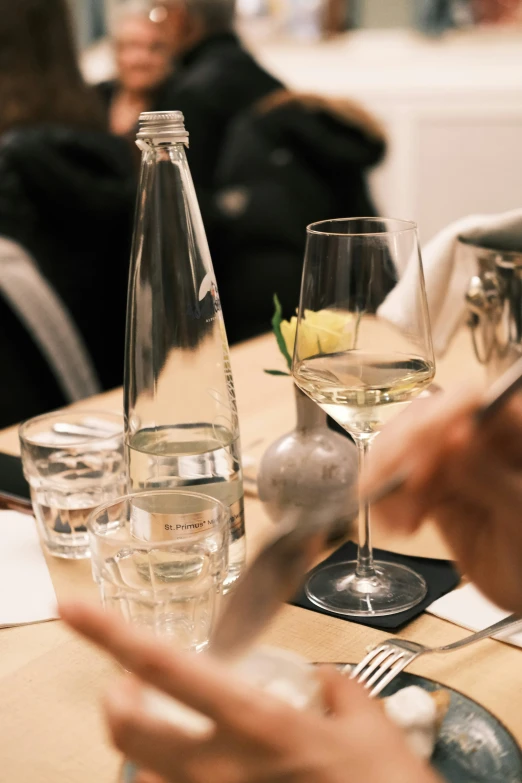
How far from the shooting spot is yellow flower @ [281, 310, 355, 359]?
27.0 inches

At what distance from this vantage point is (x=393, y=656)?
58 cm

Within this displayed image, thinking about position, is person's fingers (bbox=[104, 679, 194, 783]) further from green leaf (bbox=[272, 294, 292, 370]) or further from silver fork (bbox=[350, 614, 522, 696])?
green leaf (bbox=[272, 294, 292, 370])

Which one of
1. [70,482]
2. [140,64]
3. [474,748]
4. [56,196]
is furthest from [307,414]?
[140,64]

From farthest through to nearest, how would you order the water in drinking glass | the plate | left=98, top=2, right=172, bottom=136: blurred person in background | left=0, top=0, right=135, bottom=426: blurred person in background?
left=98, top=2, right=172, bottom=136: blurred person in background → left=0, top=0, right=135, bottom=426: blurred person in background → the water in drinking glass → the plate

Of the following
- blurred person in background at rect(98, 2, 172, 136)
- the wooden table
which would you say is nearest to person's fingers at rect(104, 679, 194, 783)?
the wooden table

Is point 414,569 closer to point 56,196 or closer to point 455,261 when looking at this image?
point 455,261

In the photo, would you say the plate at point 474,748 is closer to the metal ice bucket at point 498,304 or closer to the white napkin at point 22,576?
the white napkin at point 22,576

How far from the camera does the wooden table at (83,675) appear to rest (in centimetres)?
52

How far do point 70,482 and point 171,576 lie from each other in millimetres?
222

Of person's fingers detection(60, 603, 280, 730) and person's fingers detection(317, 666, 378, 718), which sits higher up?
person's fingers detection(60, 603, 280, 730)

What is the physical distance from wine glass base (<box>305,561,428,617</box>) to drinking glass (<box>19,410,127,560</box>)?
0.66ft

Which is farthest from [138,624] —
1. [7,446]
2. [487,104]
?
[487,104]

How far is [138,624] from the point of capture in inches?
24.2

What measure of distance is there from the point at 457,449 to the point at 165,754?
0.25 meters
